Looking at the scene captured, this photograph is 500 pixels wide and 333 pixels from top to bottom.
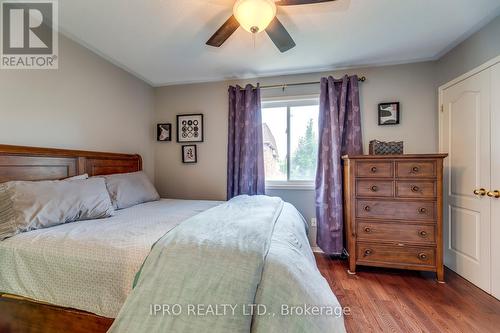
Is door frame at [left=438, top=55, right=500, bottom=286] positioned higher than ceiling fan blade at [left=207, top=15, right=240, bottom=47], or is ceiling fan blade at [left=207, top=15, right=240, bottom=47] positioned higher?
ceiling fan blade at [left=207, top=15, right=240, bottom=47]

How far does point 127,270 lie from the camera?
3.64 feet

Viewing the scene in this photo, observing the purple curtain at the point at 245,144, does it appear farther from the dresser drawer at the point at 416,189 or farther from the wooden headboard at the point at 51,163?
the dresser drawer at the point at 416,189

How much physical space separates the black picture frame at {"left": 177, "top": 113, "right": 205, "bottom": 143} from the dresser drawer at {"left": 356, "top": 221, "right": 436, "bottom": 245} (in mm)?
2391

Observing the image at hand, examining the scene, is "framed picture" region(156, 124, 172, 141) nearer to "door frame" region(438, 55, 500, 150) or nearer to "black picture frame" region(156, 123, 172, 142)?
"black picture frame" region(156, 123, 172, 142)

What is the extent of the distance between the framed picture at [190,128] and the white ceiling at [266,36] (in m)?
0.64

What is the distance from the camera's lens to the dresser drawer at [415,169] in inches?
84.1

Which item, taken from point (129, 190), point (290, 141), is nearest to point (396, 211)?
point (290, 141)

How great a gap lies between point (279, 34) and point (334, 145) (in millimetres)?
1465

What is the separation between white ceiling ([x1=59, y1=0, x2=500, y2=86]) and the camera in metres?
1.76

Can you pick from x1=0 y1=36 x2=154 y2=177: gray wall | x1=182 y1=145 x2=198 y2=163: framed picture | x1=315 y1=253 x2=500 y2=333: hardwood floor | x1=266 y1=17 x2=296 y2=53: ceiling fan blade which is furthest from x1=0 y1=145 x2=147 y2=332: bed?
x1=266 y1=17 x2=296 y2=53: ceiling fan blade

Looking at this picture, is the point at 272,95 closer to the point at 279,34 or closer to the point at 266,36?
the point at 266,36

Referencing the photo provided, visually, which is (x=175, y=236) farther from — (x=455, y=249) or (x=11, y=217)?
(x=455, y=249)

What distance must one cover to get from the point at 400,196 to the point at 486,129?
0.93 meters

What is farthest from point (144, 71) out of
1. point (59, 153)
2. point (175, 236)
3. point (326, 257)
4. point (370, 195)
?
point (326, 257)
